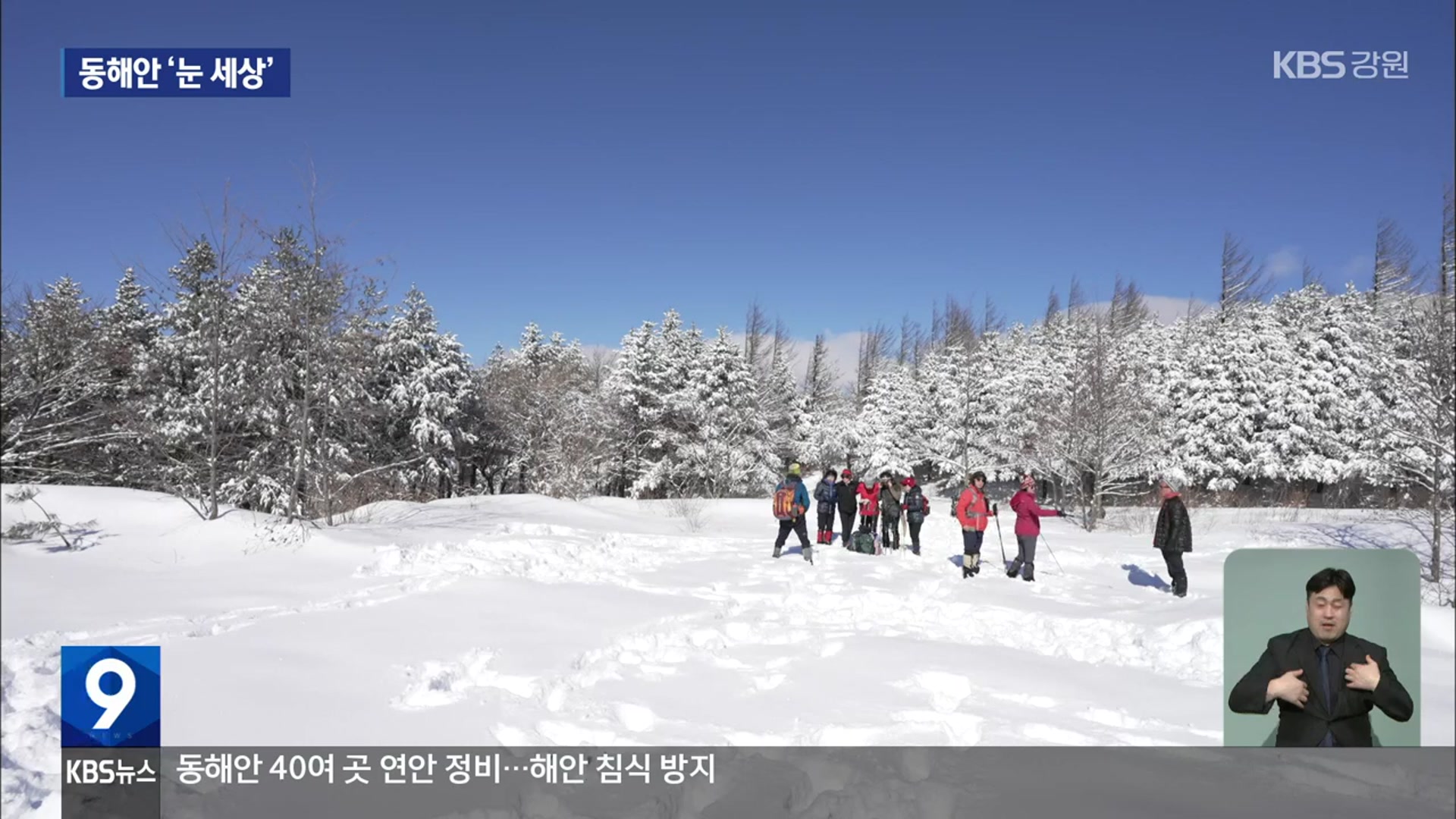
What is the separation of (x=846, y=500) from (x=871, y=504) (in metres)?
0.91

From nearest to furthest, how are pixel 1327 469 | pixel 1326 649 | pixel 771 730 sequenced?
pixel 1326 649 < pixel 771 730 < pixel 1327 469

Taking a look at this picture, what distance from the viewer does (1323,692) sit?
9.80ft

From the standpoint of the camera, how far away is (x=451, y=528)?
13.7 m

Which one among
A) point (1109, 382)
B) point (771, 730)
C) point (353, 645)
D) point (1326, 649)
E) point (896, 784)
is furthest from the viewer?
point (1109, 382)

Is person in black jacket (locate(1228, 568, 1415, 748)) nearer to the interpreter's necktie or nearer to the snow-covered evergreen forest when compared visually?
the interpreter's necktie

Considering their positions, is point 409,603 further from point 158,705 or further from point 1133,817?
point 1133,817

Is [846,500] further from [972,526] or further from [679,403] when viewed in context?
[679,403]

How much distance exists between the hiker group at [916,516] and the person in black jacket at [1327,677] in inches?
286

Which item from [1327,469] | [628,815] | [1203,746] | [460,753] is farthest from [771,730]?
[1327,469]

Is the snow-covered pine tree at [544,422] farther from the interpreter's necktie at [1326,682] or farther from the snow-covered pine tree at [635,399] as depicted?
the interpreter's necktie at [1326,682]

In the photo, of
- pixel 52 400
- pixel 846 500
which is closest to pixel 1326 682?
pixel 846 500

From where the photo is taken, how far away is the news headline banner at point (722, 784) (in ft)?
11.9

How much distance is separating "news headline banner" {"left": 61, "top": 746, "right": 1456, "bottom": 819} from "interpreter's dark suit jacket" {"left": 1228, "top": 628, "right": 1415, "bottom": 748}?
427mm

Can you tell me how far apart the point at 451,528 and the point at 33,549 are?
21.5 ft
